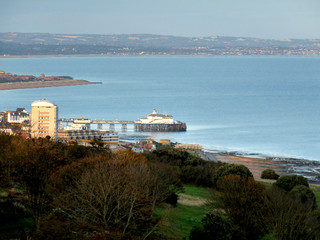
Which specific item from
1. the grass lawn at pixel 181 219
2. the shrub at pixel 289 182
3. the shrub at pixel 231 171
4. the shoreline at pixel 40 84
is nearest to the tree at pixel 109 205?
the grass lawn at pixel 181 219

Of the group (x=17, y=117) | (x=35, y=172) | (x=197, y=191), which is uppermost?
(x=35, y=172)

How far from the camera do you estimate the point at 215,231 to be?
11.0 m

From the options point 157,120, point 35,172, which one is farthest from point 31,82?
point 35,172

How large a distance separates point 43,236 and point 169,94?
270 feet

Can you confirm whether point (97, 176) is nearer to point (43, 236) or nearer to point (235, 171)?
point (43, 236)

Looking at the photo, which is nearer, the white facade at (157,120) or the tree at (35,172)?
the tree at (35,172)

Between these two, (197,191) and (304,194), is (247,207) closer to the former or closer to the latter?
(304,194)

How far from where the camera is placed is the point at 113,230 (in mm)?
9070

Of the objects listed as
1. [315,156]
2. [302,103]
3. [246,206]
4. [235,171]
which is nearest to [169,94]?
[302,103]

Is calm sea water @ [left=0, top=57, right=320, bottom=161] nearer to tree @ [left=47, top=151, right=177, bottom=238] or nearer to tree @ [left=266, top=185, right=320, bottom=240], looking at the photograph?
tree @ [left=266, top=185, right=320, bottom=240]

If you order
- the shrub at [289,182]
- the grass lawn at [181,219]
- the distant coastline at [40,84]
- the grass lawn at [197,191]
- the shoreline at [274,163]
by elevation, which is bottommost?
A: the shoreline at [274,163]

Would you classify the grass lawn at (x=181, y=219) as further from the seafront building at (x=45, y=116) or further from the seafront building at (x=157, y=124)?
the seafront building at (x=157, y=124)

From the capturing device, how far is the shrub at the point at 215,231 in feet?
35.8

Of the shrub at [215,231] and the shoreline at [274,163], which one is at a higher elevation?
the shrub at [215,231]
